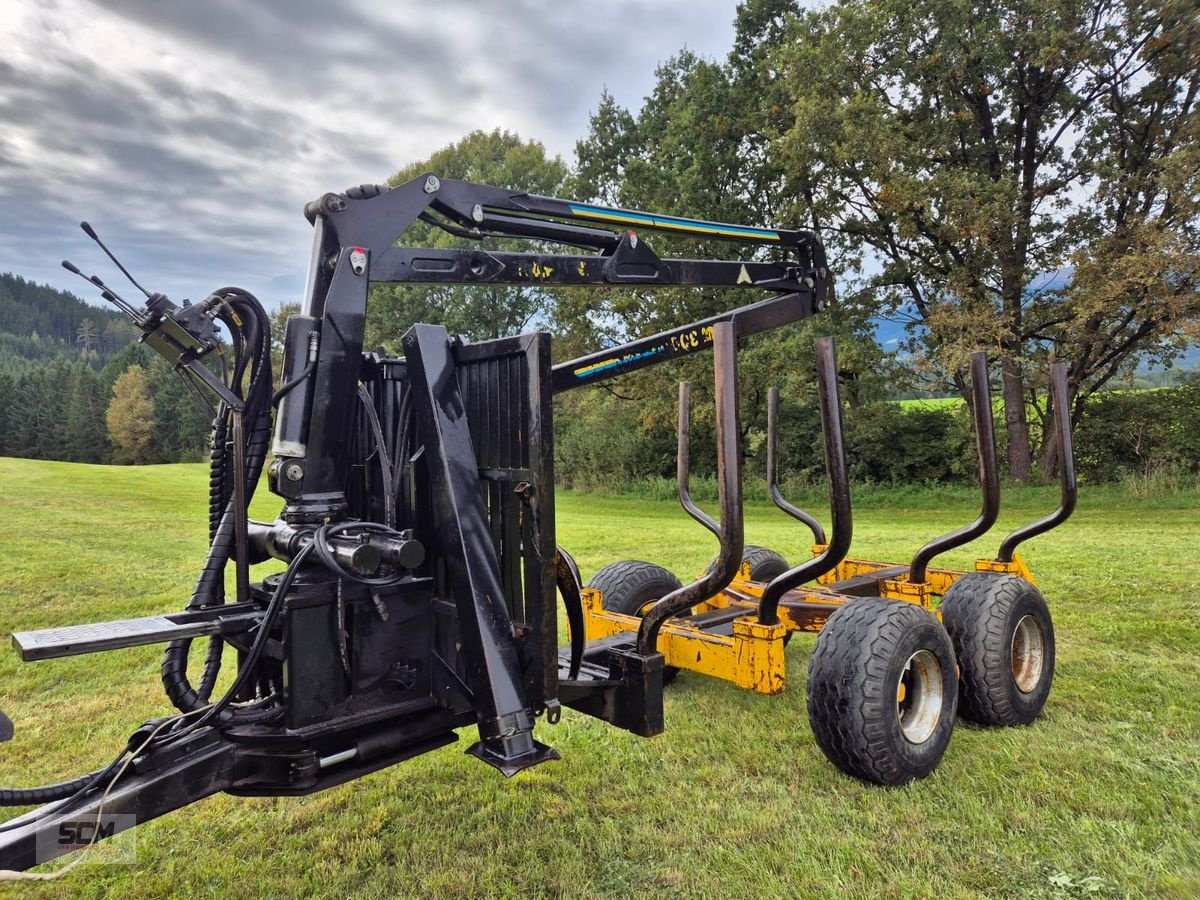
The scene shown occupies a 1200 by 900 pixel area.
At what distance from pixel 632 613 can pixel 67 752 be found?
10.5ft

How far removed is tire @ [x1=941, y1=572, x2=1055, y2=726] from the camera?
4.17m

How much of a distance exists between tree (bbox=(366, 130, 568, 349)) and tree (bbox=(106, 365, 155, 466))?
28452 millimetres

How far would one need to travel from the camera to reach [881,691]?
11.5 ft

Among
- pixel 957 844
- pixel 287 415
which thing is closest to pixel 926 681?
pixel 957 844

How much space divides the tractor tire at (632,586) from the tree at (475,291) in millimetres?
22566

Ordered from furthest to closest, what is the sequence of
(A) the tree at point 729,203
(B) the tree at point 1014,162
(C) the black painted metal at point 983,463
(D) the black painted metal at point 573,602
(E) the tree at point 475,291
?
(E) the tree at point 475,291 → (A) the tree at point 729,203 → (B) the tree at point 1014,162 → (C) the black painted metal at point 983,463 → (D) the black painted metal at point 573,602

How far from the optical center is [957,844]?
309 cm

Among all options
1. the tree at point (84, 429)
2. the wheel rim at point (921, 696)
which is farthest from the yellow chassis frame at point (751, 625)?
the tree at point (84, 429)

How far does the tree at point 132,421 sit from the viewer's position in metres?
51.8

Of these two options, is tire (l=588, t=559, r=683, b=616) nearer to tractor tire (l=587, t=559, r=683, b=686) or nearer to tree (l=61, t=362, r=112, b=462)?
tractor tire (l=587, t=559, r=683, b=686)

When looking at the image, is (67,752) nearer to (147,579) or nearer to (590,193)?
(147,579)

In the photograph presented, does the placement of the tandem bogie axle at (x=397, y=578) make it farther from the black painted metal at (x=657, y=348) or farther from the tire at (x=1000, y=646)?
the tire at (x=1000, y=646)

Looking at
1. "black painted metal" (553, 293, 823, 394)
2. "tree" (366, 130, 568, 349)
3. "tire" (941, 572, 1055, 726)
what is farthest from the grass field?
"tree" (366, 130, 568, 349)

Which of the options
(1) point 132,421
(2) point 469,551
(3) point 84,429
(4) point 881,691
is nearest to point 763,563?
(4) point 881,691
